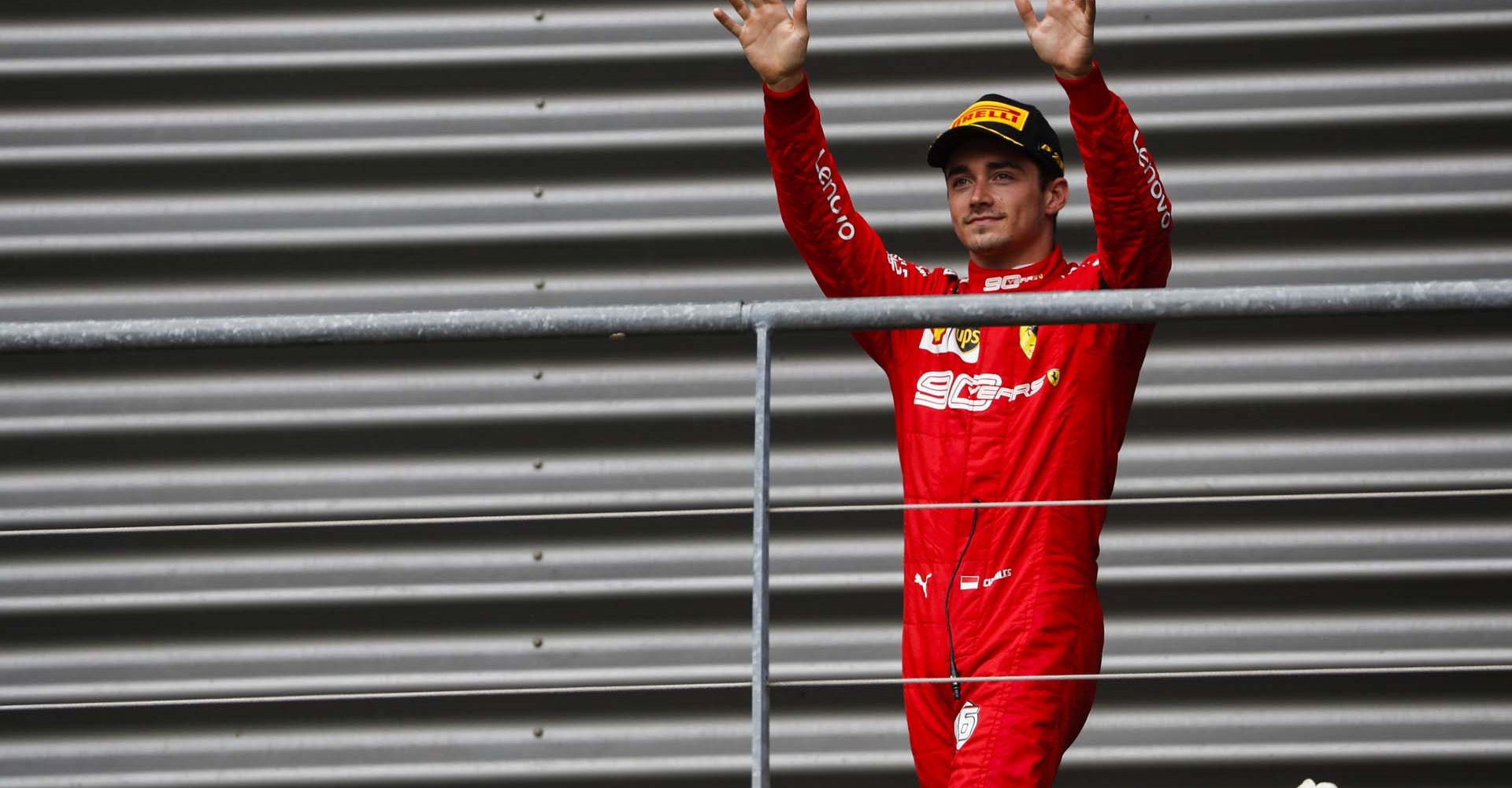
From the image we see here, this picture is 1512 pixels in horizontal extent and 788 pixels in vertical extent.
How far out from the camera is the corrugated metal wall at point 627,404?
324cm

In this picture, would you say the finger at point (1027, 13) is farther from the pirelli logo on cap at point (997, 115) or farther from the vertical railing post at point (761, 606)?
the vertical railing post at point (761, 606)

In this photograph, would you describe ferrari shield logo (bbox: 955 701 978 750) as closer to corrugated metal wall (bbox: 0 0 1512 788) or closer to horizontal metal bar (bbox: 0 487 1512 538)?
horizontal metal bar (bbox: 0 487 1512 538)

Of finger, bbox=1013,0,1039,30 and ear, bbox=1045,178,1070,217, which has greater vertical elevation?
finger, bbox=1013,0,1039,30

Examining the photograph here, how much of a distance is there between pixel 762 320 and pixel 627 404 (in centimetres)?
155

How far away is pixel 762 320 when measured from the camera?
1.81m

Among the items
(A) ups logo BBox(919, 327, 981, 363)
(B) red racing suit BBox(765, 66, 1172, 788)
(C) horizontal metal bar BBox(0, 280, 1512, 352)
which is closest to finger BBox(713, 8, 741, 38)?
(B) red racing suit BBox(765, 66, 1172, 788)

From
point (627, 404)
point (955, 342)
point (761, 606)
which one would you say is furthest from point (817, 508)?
point (627, 404)

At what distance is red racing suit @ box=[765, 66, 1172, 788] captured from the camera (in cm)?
222

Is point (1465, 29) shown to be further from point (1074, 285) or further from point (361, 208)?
point (361, 208)

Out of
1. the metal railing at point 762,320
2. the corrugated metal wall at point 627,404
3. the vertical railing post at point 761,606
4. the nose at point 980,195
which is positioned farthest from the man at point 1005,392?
the corrugated metal wall at point 627,404

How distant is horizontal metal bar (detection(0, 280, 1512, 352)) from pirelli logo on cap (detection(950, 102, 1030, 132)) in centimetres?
81

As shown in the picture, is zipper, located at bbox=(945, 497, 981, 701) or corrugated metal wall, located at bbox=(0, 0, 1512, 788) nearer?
zipper, located at bbox=(945, 497, 981, 701)

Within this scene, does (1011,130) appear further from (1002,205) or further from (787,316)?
(787,316)

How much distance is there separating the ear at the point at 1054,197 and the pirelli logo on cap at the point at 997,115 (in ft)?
0.36
